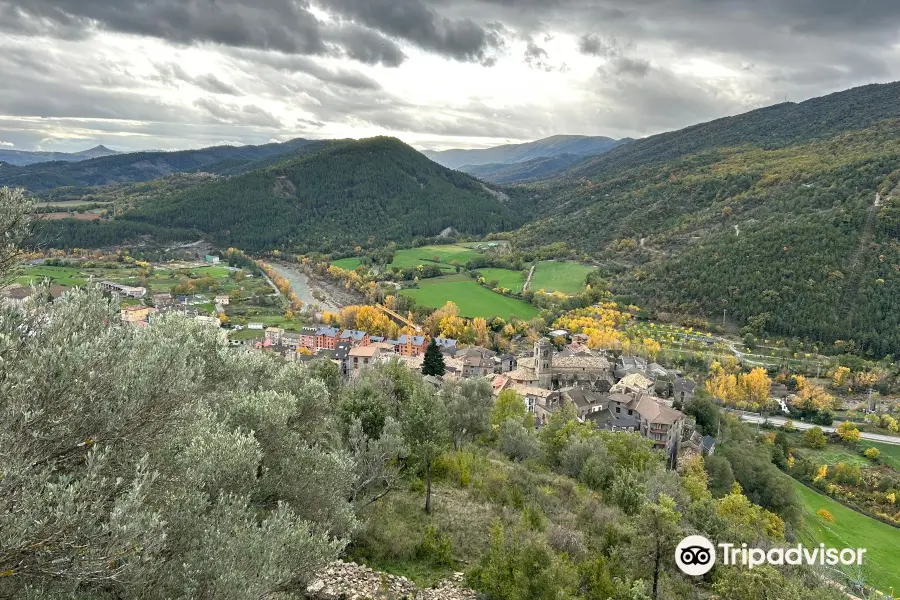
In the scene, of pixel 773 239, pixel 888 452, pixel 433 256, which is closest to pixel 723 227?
pixel 773 239

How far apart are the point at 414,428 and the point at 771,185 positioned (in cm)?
14733

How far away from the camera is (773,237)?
4016 inches

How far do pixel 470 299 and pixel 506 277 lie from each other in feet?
69.0

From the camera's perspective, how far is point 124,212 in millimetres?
160625

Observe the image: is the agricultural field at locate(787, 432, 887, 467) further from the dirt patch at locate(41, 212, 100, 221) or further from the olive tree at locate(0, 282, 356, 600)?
the dirt patch at locate(41, 212, 100, 221)

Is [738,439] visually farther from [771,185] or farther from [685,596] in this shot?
[771,185]

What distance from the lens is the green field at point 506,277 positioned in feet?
362

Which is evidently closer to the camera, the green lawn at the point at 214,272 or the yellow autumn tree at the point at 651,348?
the yellow autumn tree at the point at 651,348

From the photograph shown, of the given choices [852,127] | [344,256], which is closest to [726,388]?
[344,256]

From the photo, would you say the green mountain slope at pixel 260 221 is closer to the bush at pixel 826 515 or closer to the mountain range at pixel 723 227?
the mountain range at pixel 723 227

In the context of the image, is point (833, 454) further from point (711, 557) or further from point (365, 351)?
point (365, 351)

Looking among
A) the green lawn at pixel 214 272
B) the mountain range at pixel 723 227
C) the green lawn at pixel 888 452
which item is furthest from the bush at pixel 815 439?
the green lawn at pixel 214 272

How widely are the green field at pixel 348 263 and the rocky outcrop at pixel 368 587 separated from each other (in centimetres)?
11551

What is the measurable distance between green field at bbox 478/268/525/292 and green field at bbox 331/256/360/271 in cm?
Result: 3337
